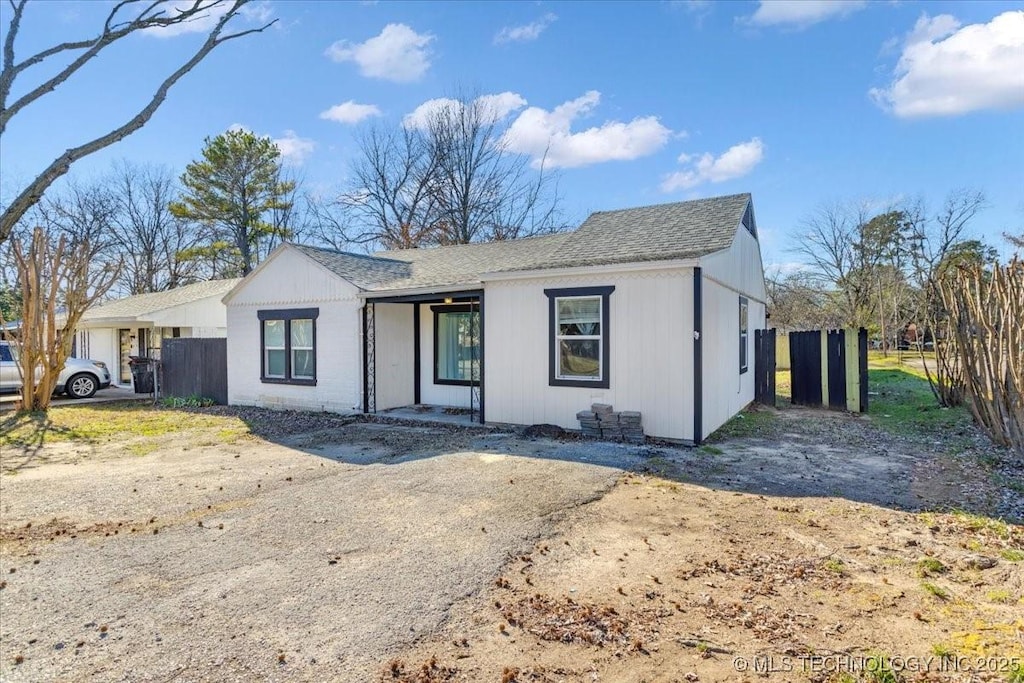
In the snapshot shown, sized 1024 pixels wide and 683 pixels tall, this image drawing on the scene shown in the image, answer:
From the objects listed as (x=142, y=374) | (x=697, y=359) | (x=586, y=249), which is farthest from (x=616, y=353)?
(x=142, y=374)

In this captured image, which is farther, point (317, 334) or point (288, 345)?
point (288, 345)

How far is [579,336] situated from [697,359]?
1.87m

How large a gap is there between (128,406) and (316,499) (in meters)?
11.3

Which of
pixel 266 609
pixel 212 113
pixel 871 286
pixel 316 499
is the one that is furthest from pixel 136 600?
pixel 871 286

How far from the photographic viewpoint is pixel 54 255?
41.3 ft

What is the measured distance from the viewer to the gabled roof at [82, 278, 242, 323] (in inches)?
745

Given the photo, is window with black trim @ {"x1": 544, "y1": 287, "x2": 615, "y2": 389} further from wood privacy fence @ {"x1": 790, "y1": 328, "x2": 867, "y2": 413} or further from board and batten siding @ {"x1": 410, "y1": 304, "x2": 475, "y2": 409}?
wood privacy fence @ {"x1": 790, "y1": 328, "x2": 867, "y2": 413}

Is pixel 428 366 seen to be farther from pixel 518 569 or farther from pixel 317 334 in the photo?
pixel 518 569

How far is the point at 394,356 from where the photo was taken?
11.9m

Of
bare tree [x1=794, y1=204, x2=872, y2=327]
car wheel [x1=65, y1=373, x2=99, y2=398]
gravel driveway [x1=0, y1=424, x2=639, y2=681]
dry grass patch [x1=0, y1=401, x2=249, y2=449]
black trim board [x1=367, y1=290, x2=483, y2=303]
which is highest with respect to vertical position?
bare tree [x1=794, y1=204, x2=872, y2=327]

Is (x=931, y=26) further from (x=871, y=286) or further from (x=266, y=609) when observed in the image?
(x=871, y=286)

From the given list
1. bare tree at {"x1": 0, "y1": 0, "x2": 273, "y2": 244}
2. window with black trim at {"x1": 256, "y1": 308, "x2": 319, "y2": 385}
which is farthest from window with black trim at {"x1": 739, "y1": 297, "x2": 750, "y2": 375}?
bare tree at {"x1": 0, "y1": 0, "x2": 273, "y2": 244}

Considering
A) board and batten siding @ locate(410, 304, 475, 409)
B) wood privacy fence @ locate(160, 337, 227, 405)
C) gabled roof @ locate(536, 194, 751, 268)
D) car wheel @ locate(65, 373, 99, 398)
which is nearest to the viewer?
gabled roof @ locate(536, 194, 751, 268)

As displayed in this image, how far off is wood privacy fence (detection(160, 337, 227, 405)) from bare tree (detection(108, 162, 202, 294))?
20.0 meters
